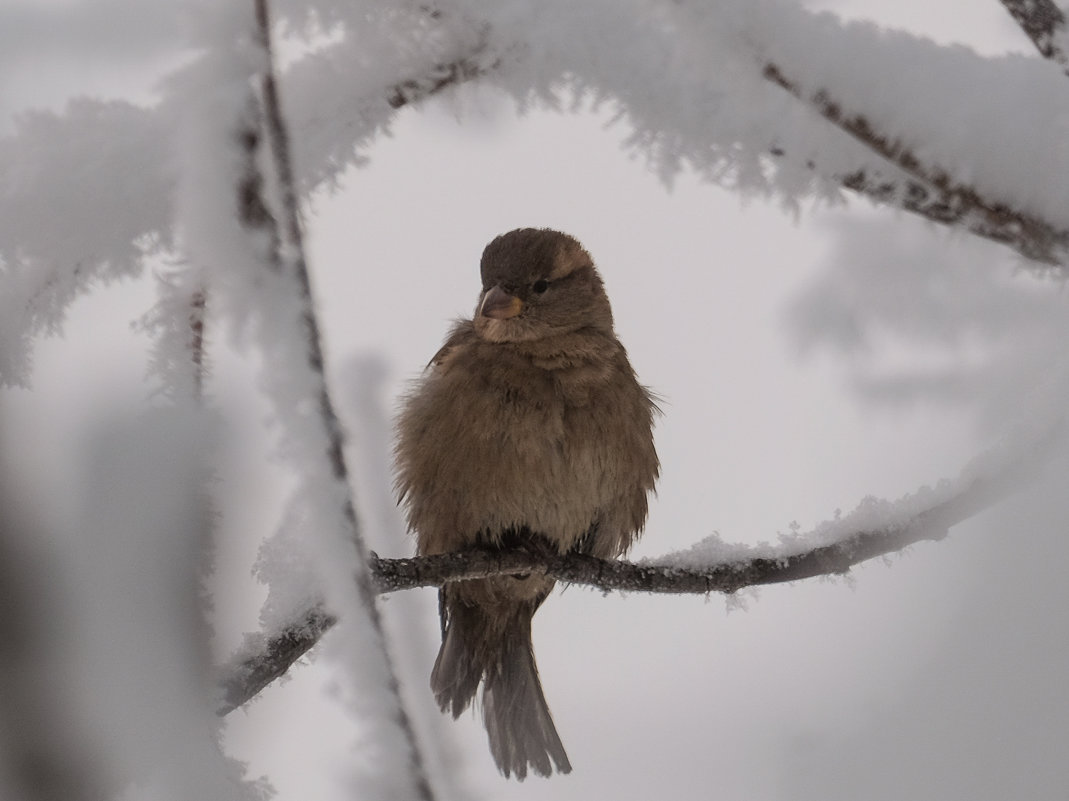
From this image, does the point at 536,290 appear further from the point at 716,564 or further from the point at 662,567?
the point at 716,564

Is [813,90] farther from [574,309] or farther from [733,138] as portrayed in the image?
[574,309]

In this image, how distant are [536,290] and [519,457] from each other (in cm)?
70

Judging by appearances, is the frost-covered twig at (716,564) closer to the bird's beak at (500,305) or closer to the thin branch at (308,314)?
the thin branch at (308,314)

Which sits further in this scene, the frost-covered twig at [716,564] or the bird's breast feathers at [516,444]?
the bird's breast feathers at [516,444]

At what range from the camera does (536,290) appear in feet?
11.6

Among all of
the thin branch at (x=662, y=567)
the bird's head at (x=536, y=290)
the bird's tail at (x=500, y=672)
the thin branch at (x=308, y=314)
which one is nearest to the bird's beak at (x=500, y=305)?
the bird's head at (x=536, y=290)

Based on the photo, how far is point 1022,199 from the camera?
1.05m

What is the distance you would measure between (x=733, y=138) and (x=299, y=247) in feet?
1.71

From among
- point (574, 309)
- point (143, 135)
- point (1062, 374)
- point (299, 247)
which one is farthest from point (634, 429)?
point (299, 247)

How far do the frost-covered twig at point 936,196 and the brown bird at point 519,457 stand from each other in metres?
2.04

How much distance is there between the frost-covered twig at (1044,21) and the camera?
1094 millimetres

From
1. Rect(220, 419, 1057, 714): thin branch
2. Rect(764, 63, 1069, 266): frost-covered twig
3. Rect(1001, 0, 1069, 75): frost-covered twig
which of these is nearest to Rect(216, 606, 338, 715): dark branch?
Rect(220, 419, 1057, 714): thin branch

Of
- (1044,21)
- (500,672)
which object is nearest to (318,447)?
(1044,21)

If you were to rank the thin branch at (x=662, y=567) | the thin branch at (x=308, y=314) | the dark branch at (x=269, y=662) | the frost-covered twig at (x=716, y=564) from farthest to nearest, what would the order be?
the frost-covered twig at (x=716, y=564), the thin branch at (x=662, y=567), the dark branch at (x=269, y=662), the thin branch at (x=308, y=314)
